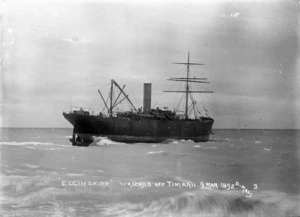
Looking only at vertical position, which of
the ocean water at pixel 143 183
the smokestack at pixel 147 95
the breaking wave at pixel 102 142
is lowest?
the ocean water at pixel 143 183

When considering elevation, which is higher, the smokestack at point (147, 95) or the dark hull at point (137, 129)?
the smokestack at point (147, 95)

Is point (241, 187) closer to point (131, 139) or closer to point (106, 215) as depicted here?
point (106, 215)

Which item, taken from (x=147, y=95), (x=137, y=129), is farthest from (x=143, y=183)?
(x=137, y=129)

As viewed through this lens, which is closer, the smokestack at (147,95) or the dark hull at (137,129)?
the smokestack at (147,95)

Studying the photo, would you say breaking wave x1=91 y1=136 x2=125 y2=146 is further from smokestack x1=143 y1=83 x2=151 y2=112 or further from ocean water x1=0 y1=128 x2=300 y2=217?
ocean water x1=0 y1=128 x2=300 y2=217

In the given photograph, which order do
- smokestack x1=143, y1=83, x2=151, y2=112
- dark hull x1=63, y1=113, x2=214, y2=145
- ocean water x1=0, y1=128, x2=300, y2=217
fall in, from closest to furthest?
ocean water x1=0, y1=128, x2=300, y2=217 → smokestack x1=143, y1=83, x2=151, y2=112 → dark hull x1=63, y1=113, x2=214, y2=145

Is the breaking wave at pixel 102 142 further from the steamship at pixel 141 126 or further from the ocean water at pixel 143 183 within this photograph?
the ocean water at pixel 143 183

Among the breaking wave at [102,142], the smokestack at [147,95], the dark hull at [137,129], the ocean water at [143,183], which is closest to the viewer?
the ocean water at [143,183]

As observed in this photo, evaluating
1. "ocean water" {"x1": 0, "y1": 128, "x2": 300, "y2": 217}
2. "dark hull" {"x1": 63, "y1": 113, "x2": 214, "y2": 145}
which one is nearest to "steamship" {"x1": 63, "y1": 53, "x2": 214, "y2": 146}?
"dark hull" {"x1": 63, "y1": 113, "x2": 214, "y2": 145}

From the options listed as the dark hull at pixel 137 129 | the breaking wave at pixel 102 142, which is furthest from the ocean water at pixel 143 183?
the dark hull at pixel 137 129

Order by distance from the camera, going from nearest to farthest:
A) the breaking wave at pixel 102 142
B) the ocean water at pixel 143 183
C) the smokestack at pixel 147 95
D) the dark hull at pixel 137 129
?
the ocean water at pixel 143 183
the smokestack at pixel 147 95
the breaking wave at pixel 102 142
the dark hull at pixel 137 129
